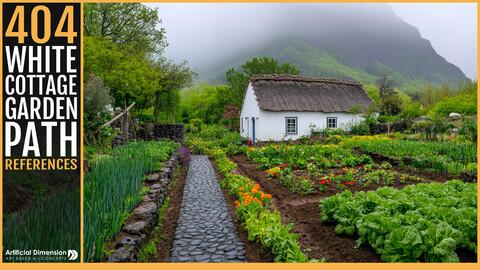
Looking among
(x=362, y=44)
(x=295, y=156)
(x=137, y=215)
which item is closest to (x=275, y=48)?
(x=362, y=44)

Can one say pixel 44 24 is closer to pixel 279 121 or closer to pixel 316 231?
pixel 316 231

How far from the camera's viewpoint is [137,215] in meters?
4.11

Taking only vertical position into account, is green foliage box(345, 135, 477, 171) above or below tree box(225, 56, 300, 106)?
below

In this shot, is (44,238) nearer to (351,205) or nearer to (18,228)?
(18,228)

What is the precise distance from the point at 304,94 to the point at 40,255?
19007 mm

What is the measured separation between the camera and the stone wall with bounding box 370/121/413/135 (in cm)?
1895

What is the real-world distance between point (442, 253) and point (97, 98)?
7574 mm

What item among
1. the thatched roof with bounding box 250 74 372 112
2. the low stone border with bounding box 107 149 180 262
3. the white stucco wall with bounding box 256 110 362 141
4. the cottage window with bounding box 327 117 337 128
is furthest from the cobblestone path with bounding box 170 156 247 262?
the cottage window with bounding box 327 117 337 128

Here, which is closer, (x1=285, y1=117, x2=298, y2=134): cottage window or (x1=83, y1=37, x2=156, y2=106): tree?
(x1=83, y1=37, x2=156, y2=106): tree

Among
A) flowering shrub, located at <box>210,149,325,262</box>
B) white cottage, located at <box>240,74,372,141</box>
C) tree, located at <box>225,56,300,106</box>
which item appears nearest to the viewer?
flowering shrub, located at <box>210,149,325,262</box>

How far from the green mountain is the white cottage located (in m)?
58.2

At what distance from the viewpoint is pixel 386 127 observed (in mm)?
19391

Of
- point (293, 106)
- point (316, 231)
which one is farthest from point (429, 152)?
point (293, 106)

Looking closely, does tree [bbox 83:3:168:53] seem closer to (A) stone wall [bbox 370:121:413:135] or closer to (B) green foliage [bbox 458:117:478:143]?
(A) stone wall [bbox 370:121:413:135]
